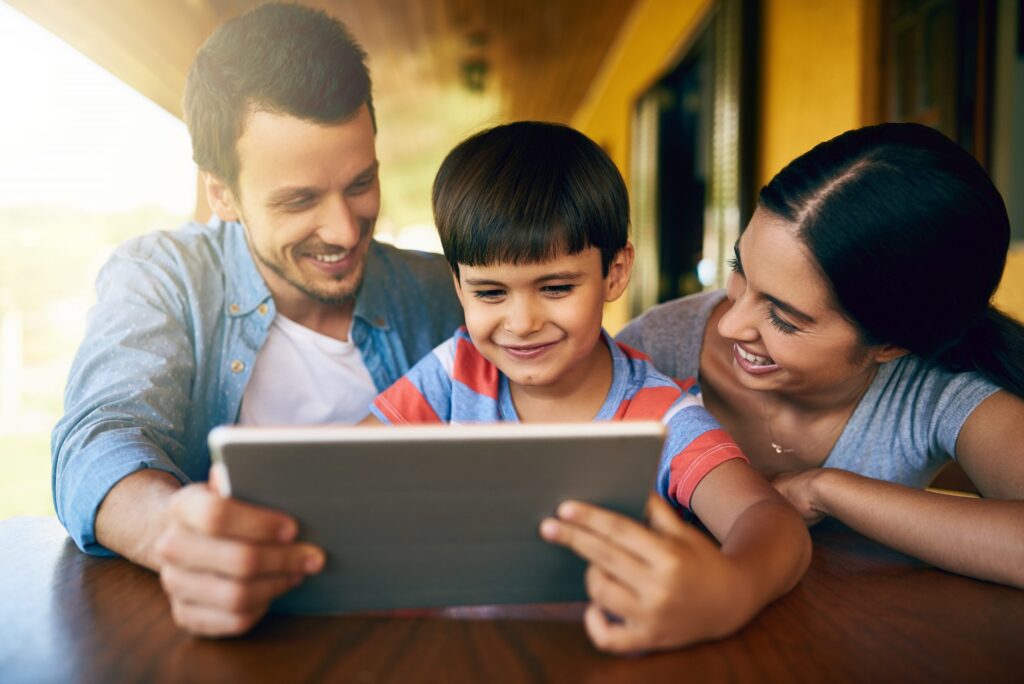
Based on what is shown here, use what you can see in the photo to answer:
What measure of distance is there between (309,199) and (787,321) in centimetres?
89

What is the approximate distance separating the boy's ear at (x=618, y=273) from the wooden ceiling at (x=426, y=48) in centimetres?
35

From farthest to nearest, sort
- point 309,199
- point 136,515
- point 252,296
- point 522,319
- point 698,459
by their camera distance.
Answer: point 252,296, point 309,199, point 522,319, point 698,459, point 136,515

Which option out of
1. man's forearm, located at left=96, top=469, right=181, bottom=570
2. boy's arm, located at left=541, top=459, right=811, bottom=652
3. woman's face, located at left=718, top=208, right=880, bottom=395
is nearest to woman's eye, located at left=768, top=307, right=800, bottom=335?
woman's face, located at left=718, top=208, right=880, bottom=395

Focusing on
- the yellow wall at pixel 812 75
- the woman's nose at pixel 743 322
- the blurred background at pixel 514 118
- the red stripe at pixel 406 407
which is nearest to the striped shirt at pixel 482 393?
the red stripe at pixel 406 407

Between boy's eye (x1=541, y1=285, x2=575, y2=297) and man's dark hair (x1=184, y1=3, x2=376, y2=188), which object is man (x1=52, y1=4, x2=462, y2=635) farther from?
boy's eye (x1=541, y1=285, x2=575, y2=297)

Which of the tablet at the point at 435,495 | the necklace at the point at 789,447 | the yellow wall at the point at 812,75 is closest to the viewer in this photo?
the tablet at the point at 435,495

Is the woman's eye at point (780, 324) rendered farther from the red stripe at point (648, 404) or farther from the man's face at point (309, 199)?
the man's face at point (309, 199)

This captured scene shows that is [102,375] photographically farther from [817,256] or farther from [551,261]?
[817,256]

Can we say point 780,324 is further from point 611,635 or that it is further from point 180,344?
point 180,344

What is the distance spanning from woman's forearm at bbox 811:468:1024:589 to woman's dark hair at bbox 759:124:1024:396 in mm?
262

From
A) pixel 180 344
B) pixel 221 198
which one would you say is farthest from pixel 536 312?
pixel 221 198

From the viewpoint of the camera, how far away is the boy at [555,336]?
0.99 metres

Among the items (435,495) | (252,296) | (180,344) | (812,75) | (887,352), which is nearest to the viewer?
(435,495)

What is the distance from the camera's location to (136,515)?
0.92 m
